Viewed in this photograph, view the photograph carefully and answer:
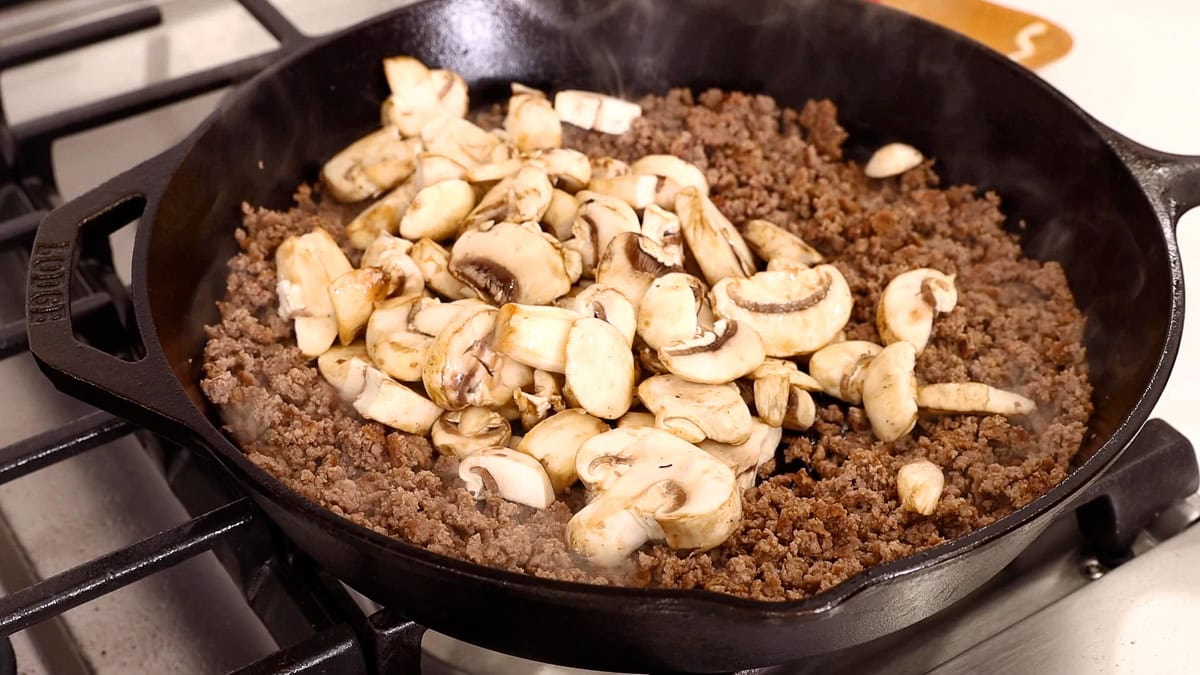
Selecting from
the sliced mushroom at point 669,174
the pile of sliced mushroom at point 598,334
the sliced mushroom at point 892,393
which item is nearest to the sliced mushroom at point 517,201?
the pile of sliced mushroom at point 598,334

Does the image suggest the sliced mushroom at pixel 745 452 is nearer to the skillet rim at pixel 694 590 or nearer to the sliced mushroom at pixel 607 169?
the skillet rim at pixel 694 590

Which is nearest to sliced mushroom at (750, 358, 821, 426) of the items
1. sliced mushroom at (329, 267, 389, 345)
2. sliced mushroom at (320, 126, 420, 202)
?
sliced mushroom at (329, 267, 389, 345)

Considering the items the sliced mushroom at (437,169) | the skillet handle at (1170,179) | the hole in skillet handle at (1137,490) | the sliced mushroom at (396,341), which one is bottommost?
the hole in skillet handle at (1137,490)

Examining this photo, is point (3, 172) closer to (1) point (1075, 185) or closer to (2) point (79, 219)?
(2) point (79, 219)

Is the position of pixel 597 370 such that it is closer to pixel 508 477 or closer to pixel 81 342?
pixel 508 477

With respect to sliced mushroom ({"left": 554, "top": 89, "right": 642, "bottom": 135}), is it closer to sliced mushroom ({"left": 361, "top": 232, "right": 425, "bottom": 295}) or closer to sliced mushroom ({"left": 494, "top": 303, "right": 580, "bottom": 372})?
sliced mushroom ({"left": 361, "top": 232, "right": 425, "bottom": 295})

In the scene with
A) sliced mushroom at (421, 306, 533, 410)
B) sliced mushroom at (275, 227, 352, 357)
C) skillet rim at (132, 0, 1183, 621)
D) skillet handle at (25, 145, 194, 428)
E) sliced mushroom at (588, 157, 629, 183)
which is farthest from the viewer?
sliced mushroom at (588, 157, 629, 183)
